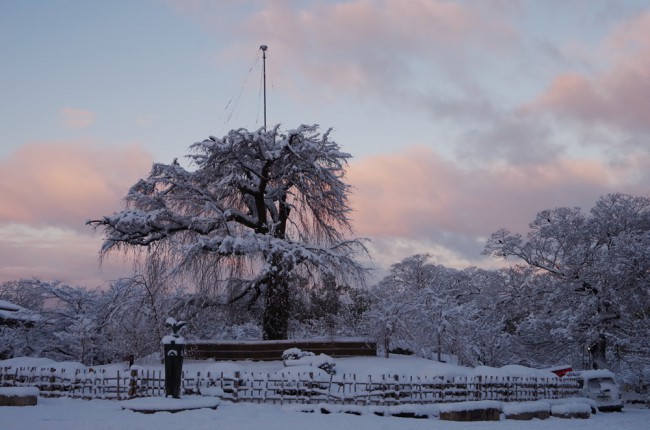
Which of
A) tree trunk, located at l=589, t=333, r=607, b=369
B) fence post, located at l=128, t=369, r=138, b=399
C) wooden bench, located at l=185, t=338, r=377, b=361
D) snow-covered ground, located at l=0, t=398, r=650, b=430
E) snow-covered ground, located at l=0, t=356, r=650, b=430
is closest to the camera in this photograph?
snow-covered ground, located at l=0, t=398, r=650, b=430

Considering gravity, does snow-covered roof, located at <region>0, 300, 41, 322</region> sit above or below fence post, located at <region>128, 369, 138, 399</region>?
above

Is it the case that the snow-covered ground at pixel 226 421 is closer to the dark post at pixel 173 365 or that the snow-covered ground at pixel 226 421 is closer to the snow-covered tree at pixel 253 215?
the dark post at pixel 173 365

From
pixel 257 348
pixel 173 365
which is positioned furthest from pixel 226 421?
pixel 257 348

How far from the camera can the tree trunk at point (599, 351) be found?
4009 centimetres

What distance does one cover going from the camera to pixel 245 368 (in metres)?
28.8

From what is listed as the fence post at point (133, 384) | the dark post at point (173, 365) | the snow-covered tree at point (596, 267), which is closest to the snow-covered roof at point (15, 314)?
the fence post at point (133, 384)

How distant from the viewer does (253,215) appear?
129 ft

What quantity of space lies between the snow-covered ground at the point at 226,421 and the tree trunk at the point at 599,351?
1791 centimetres

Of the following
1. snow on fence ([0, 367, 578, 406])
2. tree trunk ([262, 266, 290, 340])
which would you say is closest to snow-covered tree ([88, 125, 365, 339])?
tree trunk ([262, 266, 290, 340])

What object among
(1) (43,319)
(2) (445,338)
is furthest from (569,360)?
(1) (43,319)

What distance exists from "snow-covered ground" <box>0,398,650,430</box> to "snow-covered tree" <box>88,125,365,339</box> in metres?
11.9

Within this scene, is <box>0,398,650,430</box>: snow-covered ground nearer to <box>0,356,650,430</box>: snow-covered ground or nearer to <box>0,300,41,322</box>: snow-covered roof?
<box>0,356,650,430</box>: snow-covered ground

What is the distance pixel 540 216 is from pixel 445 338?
13.0 metres

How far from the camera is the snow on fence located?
2253 cm
